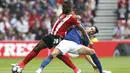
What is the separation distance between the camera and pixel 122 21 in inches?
1216

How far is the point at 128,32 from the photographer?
3031 cm

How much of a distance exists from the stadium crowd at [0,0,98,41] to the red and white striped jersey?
12897mm

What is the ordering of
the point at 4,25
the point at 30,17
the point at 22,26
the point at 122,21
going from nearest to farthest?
the point at 4,25, the point at 22,26, the point at 30,17, the point at 122,21

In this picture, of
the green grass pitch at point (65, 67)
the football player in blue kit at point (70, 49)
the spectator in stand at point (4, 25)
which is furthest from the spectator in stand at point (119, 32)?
the football player in blue kit at point (70, 49)

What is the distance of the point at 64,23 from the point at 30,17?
46.2 ft

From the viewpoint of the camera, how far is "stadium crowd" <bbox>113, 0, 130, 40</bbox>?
3039cm

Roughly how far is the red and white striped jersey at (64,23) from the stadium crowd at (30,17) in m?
12.9

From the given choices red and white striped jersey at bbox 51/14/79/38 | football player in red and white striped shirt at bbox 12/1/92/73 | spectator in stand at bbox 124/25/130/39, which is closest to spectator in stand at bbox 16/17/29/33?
spectator in stand at bbox 124/25/130/39

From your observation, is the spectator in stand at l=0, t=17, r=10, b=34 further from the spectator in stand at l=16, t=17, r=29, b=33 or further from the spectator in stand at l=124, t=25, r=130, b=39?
the spectator in stand at l=124, t=25, r=130, b=39

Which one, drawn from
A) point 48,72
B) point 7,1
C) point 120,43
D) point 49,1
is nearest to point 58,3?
point 49,1

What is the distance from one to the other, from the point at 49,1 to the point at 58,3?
1.98ft

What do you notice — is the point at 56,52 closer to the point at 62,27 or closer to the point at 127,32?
the point at 62,27

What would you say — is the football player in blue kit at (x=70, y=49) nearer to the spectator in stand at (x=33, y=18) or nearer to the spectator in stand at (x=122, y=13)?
the spectator in stand at (x=33, y=18)

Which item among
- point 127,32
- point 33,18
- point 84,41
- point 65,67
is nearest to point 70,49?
point 84,41
